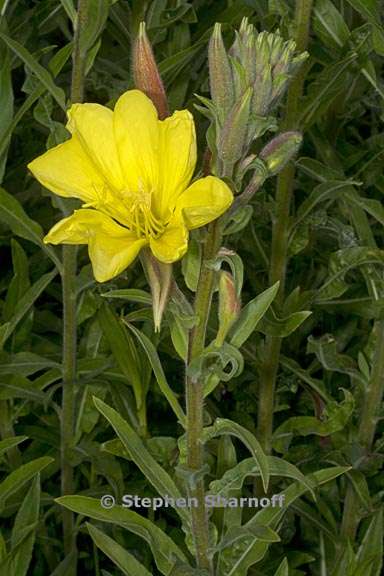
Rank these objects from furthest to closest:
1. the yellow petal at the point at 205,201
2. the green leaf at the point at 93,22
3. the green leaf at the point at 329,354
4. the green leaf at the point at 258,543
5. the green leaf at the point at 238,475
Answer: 1. the green leaf at the point at 329,354
2. the green leaf at the point at 93,22
3. the green leaf at the point at 258,543
4. the green leaf at the point at 238,475
5. the yellow petal at the point at 205,201

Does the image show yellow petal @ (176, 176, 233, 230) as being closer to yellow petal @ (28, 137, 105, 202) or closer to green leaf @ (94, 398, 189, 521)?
yellow petal @ (28, 137, 105, 202)

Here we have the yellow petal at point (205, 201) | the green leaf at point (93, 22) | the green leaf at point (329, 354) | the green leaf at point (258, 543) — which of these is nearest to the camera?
the yellow petal at point (205, 201)

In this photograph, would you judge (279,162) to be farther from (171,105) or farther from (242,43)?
(171,105)

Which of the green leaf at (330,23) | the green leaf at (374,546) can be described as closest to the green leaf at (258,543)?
the green leaf at (374,546)

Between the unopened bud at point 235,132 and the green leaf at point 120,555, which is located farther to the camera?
the green leaf at point 120,555

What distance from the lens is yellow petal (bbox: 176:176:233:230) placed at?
3.03 feet

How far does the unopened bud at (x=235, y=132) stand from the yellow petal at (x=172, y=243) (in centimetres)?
8

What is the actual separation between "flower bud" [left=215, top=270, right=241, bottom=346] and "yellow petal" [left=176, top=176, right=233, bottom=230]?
0.09 m

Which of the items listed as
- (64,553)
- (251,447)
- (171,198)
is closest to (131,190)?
(171,198)

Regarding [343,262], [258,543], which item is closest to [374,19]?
[343,262]

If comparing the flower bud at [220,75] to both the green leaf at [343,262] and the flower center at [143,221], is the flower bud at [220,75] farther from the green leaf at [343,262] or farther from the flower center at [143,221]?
the green leaf at [343,262]

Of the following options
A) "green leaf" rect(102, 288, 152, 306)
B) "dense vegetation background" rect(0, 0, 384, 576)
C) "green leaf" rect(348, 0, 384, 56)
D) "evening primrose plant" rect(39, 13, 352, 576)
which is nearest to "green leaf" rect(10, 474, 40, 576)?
"dense vegetation background" rect(0, 0, 384, 576)

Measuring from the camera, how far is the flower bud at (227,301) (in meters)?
1.03

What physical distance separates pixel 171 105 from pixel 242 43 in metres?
0.77
